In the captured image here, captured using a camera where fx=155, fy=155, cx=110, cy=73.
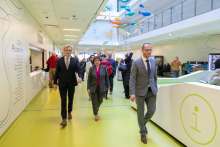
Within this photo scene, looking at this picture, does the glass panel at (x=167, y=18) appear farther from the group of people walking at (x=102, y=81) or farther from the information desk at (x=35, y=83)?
the information desk at (x=35, y=83)

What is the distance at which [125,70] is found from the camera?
5742 mm

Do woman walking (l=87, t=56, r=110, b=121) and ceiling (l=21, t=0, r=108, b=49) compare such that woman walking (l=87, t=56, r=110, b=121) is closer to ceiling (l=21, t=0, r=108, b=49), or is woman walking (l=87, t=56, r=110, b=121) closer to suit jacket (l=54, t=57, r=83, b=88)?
suit jacket (l=54, t=57, r=83, b=88)

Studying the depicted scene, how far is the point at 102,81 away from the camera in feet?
12.3

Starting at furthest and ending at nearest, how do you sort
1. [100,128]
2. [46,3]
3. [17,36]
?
[46,3] < [17,36] < [100,128]

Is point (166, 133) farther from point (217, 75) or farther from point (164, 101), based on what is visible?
point (217, 75)

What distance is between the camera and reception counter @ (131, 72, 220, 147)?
2051 mm

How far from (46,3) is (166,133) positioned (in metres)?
4.81

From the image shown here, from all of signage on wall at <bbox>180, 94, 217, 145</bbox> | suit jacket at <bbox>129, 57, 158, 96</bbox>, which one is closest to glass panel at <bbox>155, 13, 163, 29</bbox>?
suit jacket at <bbox>129, 57, 158, 96</bbox>

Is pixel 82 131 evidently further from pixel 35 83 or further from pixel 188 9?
pixel 188 9

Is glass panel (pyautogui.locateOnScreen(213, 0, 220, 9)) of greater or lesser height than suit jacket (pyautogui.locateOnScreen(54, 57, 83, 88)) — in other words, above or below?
above

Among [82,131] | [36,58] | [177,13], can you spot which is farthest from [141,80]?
[177,13]

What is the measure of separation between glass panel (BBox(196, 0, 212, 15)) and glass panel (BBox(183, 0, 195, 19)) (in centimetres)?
31

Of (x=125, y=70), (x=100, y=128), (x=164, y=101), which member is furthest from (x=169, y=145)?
(x=125, y=70)

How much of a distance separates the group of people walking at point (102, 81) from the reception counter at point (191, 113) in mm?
397
